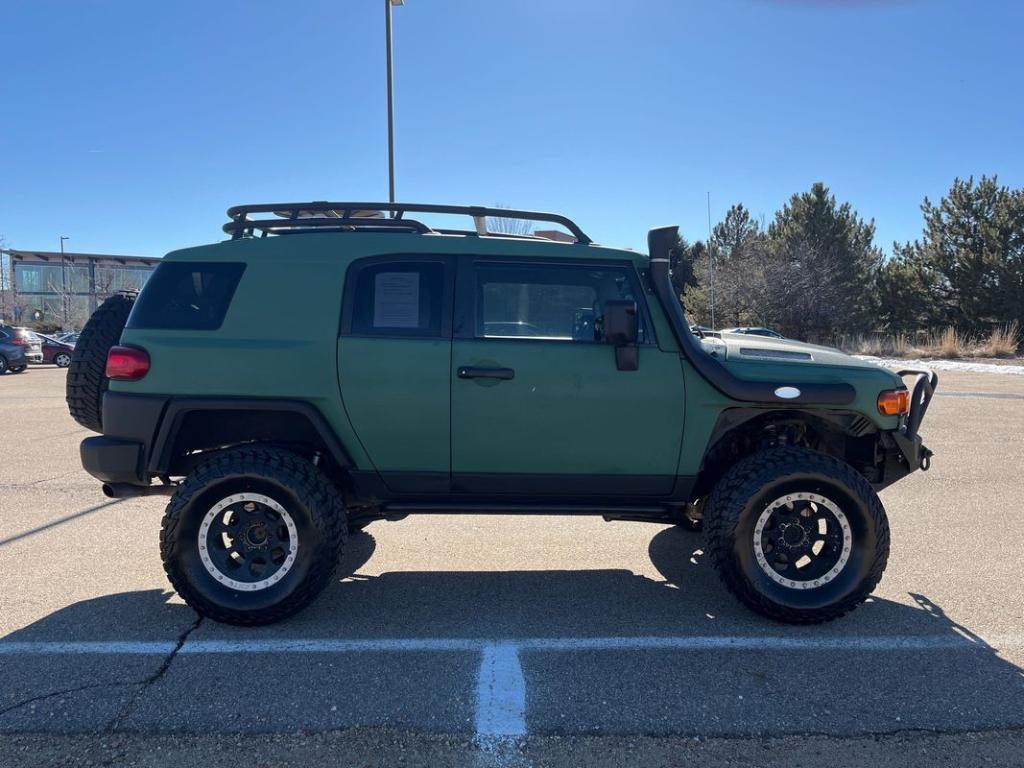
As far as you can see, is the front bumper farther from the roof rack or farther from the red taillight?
the red taillight

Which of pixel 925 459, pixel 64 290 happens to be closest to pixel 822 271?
pixel 925 459

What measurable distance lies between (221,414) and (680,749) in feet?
9.35

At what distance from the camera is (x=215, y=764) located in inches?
92.7

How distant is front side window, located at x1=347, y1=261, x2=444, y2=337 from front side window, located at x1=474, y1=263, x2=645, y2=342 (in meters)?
0.24

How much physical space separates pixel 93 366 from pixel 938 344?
1264 inches

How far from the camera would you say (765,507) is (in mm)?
3521

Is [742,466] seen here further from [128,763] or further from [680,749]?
[128,763]

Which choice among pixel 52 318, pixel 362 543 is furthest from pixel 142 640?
pixel 52 318

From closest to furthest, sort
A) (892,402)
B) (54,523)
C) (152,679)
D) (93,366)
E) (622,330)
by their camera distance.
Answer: (152,679), (622,330), (892,402), (93,366), (54,523)

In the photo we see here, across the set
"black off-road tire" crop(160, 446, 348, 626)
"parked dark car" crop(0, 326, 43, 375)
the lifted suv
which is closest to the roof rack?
the lifted suv

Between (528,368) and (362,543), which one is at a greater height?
(528,368)

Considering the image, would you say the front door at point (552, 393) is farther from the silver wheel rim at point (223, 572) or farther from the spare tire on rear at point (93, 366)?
the spare tire on rear at point (93, 366)

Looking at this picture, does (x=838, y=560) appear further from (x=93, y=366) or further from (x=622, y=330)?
(x=93, y=366)

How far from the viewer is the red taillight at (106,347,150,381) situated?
3516mm
